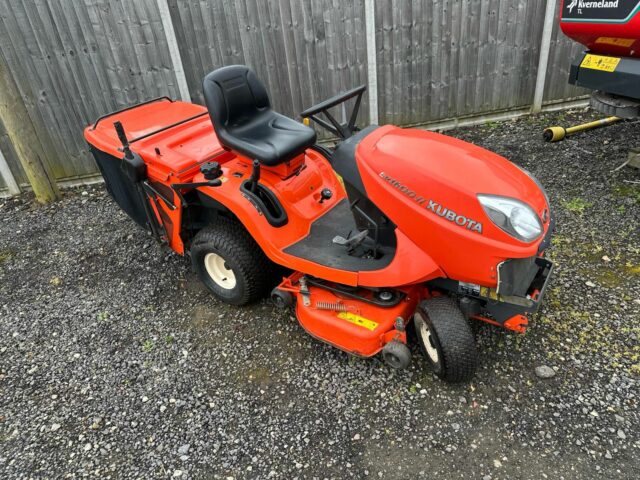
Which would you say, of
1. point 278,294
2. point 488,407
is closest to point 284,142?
point 278,294

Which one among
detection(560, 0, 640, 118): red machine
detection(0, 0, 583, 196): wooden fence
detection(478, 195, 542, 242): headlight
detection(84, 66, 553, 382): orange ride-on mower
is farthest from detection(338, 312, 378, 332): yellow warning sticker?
detection(0, 0, 583, 196): wooden fence

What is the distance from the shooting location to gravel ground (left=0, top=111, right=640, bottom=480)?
2.31 m

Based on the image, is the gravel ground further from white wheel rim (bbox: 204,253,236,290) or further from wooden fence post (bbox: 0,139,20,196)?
wooden fence post (bbox: 0,139,20,196)

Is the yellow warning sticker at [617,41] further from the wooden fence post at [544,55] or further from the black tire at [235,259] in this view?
the black tire at [235,259]

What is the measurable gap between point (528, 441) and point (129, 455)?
1971 millimetres

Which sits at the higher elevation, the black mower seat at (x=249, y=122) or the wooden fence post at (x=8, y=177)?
the black mower seat at (x=249, y=122)

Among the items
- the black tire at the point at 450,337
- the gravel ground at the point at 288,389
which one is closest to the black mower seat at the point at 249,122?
the gravel ground at the point at 288,389

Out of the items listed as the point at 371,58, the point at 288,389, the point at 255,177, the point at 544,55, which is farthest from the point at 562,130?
the point at 288,389

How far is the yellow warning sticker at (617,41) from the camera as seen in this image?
11.5ft

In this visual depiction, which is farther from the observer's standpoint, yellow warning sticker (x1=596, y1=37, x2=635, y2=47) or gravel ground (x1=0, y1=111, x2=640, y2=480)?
yellow warning sticker (x1=596, y1=37, x2=635, y2=47)

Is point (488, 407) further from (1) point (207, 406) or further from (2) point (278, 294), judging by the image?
(1) point (207, 406)

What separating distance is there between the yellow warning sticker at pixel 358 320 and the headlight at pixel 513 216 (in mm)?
848

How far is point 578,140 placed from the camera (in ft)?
15.8

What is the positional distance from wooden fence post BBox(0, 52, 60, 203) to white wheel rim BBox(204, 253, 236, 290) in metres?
2.67
